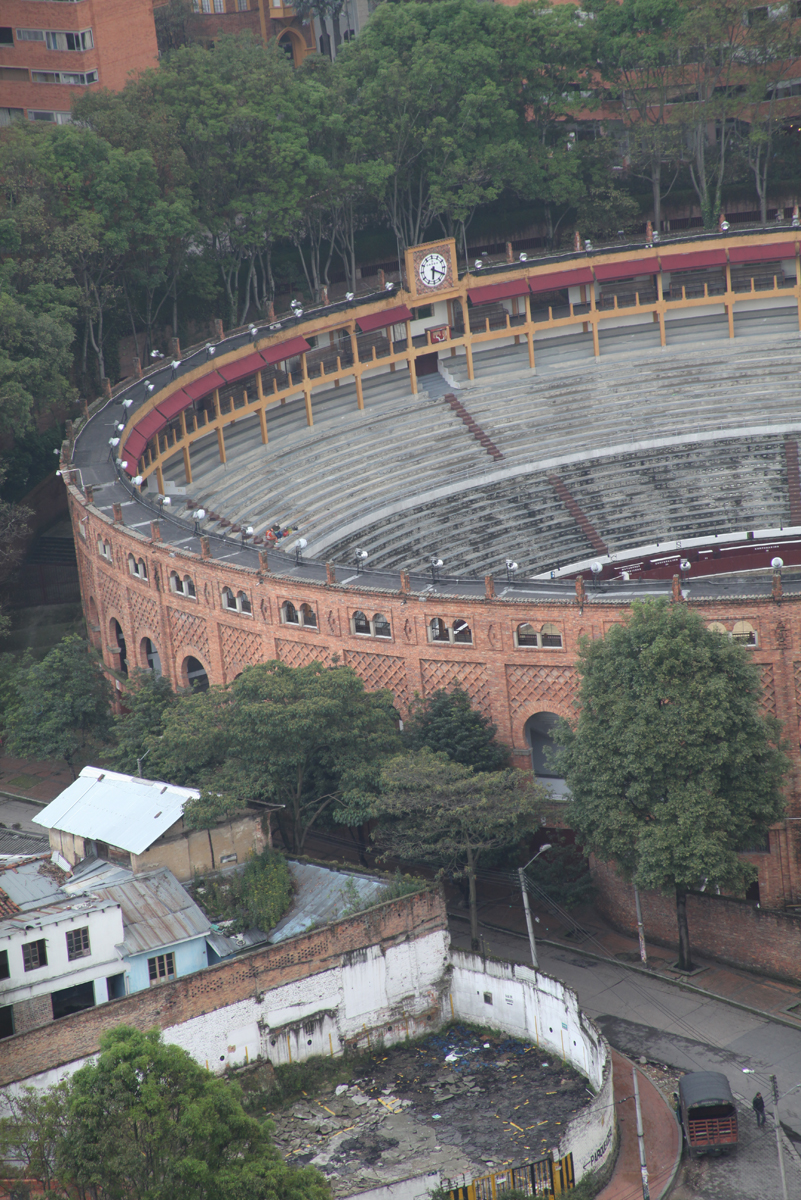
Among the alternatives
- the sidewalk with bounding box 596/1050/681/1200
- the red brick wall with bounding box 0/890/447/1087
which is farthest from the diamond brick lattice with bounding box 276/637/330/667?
the sidewalk with bounding box 596/1050/681/1200

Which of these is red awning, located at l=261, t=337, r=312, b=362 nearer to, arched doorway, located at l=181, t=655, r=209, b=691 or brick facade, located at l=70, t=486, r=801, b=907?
brick facade, located at l=70, t=486, r=801, b=907

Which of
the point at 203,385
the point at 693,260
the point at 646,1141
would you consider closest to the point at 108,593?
the point at 203,385

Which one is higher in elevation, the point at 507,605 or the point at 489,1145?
the point at 507,605

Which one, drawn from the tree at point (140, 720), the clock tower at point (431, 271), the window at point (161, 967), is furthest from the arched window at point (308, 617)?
the clock tower at point (431, 271)

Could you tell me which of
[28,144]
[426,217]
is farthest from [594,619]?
[426,217]

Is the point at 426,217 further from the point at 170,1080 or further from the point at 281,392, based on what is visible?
the point at 170,1080

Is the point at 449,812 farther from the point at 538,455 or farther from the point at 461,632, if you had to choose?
the point at 538,455
